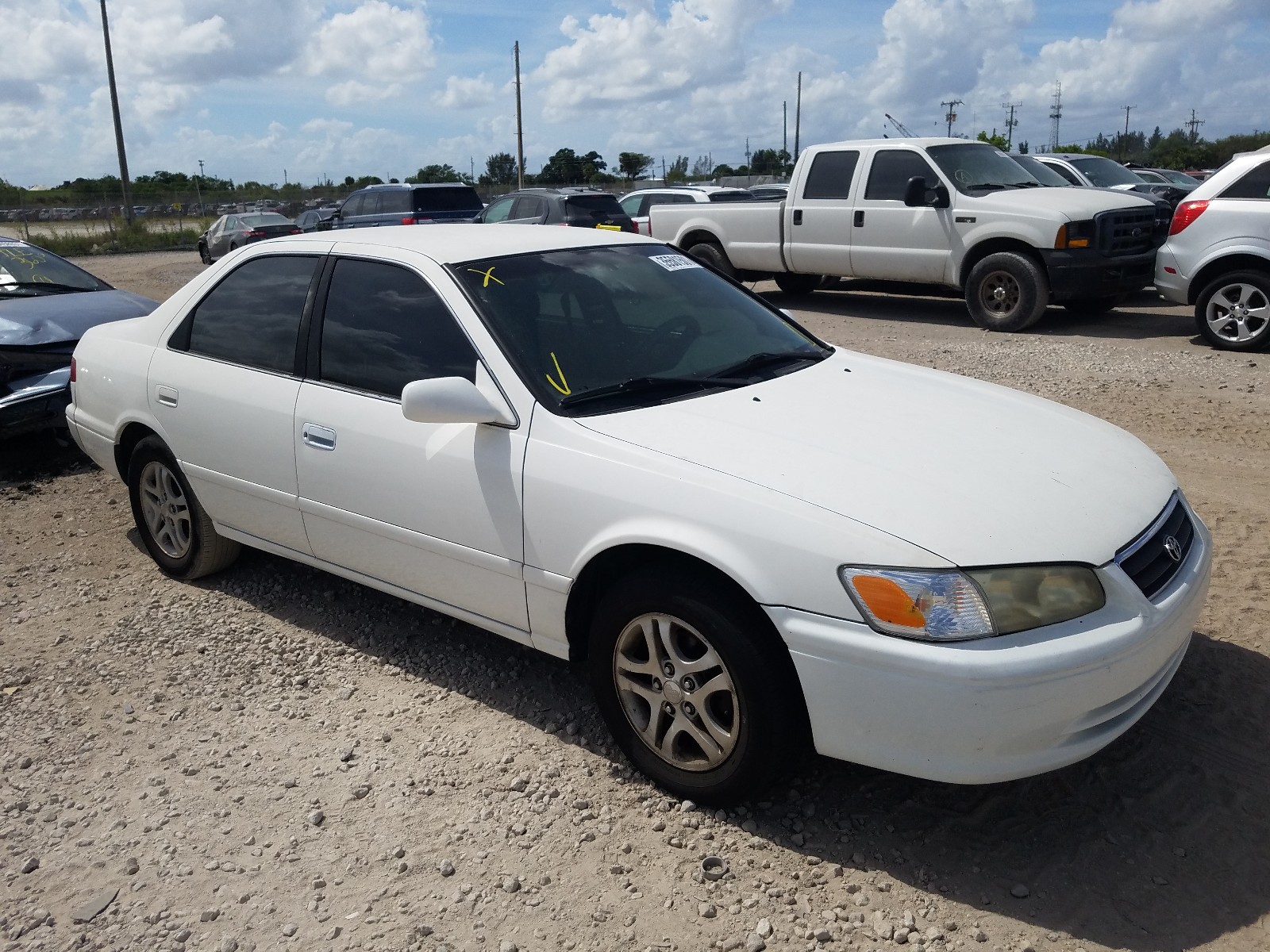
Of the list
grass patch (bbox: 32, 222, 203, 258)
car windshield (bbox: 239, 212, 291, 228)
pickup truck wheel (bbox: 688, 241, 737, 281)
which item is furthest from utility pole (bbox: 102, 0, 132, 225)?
pickup truck wheel (bbox: 688, 241, 737, 281)

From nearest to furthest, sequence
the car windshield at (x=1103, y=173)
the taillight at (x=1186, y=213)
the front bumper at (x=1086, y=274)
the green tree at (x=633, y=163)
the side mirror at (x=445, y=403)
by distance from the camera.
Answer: the side mirror at (x=445, y=403)
the taillight at (x=1186, y=213)
the front bumper at (x=1086, y=274)
the car windshield at (x=1103, y=173)
the green tree at (x=633, y=163)

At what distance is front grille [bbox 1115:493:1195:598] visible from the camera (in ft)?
9.27

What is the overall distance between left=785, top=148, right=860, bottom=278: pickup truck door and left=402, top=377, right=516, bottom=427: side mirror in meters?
9.89

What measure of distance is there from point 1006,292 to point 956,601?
371 inches

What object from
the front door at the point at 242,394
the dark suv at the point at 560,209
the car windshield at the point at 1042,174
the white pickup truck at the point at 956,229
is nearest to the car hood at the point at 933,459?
the front door at the point at 242,394

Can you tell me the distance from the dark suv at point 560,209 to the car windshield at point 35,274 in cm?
894

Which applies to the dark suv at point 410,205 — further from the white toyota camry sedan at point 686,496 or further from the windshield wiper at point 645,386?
the windshield wiper at point 645,386

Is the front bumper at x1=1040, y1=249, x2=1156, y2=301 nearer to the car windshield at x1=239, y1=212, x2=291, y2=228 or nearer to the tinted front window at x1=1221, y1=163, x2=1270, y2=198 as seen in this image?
the tinted front window at x1=1221, y1=163, x2=1270, y2=198

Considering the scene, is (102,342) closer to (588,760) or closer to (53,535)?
(53,535)

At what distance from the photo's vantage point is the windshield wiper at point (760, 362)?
3656 mm

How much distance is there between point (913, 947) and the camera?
256 centimetres

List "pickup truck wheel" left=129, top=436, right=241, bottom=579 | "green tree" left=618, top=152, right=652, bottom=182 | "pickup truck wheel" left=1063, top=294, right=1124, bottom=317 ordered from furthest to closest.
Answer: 1. "green tree" left=618, top=152, right=652, bottom=182
2. "pickup truck wheel" left=1063, top=294, right=1124, bottom=317
3. "pickup truck wheel" left=129, top=436, right=241, bottom=579

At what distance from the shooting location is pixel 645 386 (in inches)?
135

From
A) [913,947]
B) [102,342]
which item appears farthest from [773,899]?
[102,342]
